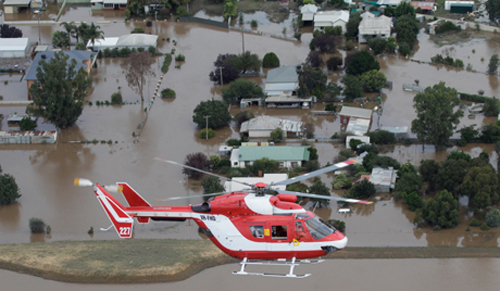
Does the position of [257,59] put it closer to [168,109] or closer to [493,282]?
[168,109]

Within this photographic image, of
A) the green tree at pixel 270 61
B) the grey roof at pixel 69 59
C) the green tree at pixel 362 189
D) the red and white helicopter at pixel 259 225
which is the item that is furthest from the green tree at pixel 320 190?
the grey roof at pixel 69 59

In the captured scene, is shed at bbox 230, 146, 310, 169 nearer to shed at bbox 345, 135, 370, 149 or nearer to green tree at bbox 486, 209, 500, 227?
shed at bbox 345, 135, 370, 149

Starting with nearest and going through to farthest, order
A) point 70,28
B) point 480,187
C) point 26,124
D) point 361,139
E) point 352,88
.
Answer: point 480,187 < point 361,139 < point 26,124 < point 352,88 < point 70,28

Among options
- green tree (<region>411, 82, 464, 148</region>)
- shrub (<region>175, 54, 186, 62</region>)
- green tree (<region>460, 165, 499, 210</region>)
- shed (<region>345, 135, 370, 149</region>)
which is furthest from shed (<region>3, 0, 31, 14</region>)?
green tree (<region>460, 165, 499, 210</region>)

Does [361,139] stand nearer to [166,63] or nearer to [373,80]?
[373,80]

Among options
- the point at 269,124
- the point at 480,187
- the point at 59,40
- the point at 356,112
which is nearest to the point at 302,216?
the point at 480,187

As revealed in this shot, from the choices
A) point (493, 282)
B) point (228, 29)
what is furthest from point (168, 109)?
point (493, 282)
